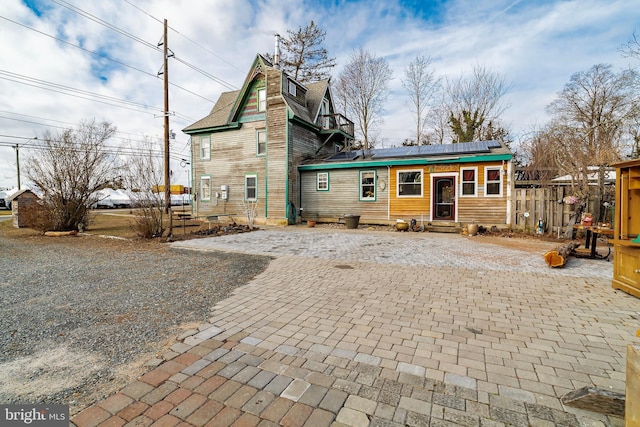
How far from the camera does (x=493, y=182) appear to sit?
13000 mm

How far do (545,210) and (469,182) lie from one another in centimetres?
311

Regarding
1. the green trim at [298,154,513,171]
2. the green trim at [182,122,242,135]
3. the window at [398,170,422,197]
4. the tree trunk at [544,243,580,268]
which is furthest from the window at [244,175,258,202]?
the tree trunk at [544,243,580,268]

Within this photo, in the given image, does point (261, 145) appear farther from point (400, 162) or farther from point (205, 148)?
point (400, 162)

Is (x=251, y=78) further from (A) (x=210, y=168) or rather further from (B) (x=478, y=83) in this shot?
(B) (x=478, y=83)

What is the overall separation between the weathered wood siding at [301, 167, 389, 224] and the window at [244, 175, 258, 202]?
9.65 ft

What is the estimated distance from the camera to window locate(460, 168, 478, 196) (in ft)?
43.9

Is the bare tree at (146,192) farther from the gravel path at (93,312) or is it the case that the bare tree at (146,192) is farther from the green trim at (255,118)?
the green trim at (255,118)

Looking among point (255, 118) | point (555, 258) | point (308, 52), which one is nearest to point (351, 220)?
point (255, 118)

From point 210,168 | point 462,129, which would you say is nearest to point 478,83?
point 462,129

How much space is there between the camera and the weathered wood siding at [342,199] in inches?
604

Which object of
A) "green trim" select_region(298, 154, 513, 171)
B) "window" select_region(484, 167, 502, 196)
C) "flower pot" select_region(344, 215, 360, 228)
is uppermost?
"green trim" select_region(298, 154, 513, 171)

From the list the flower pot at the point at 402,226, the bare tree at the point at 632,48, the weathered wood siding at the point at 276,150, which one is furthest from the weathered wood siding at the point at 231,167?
the bare tree at the point at 632,48

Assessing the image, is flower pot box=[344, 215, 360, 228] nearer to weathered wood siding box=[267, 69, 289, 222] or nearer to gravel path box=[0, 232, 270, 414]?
weathered wood siding box=[267, 69, 289, 222]

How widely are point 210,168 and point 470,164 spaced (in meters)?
15.3
